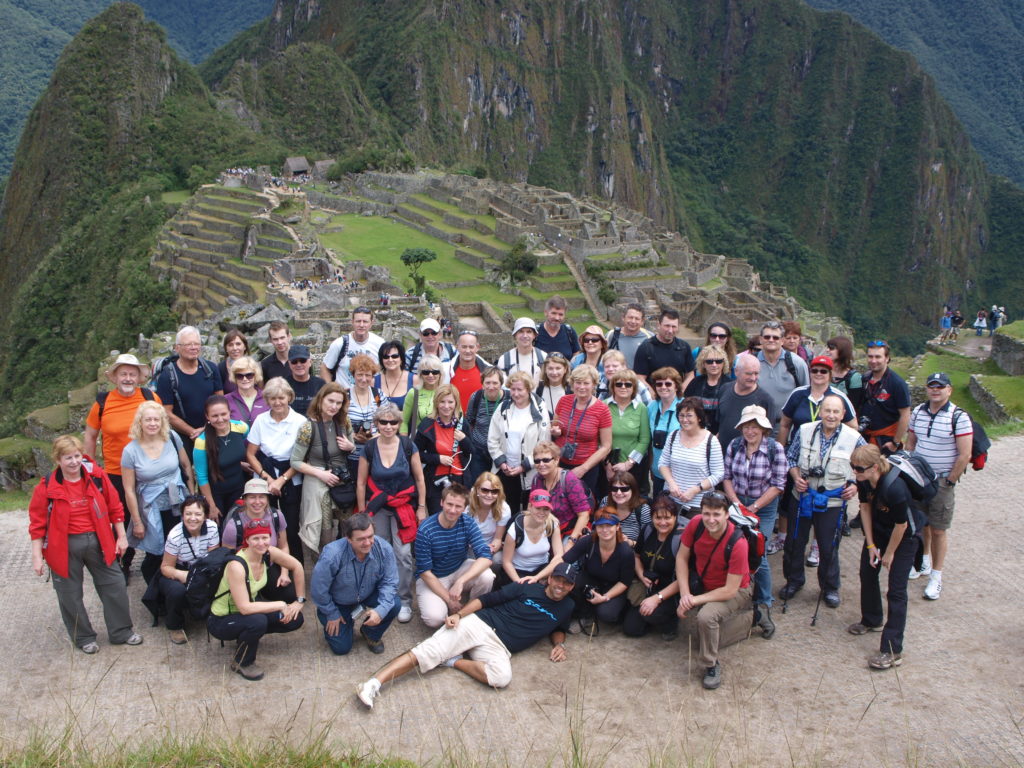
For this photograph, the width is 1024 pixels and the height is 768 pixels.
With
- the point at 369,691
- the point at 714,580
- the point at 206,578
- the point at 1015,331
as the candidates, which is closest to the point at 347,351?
the point at 206,578

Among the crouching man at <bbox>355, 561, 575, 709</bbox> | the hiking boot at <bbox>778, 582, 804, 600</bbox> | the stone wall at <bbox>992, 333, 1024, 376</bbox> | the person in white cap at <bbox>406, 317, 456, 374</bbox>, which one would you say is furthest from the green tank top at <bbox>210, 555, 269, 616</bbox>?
the stone wall at <bbox>992, 333, 1024, 376</bbox>

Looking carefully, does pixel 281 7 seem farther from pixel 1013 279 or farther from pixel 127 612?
pixel 127 612

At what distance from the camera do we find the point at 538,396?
8.02 meters

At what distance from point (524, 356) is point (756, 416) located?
2425mm

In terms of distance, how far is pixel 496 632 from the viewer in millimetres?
6711

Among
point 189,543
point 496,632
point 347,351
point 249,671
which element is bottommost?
point 249,671

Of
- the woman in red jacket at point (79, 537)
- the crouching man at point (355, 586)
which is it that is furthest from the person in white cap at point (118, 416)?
the crouching man at point (355, 586)

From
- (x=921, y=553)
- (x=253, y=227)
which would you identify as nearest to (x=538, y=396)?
(x=921, y=553)

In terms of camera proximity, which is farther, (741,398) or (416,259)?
(416,259)

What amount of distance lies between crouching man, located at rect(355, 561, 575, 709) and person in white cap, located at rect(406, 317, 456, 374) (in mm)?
2401

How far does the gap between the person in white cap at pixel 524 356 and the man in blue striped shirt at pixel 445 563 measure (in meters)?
1.91

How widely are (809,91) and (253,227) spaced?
16087 cm

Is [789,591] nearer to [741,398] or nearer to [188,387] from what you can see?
[741,398]

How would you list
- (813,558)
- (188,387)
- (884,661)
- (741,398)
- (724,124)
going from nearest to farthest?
1. (884,661)
2. (741,398)
3. (188,387)
4. (813,558)
5. (724,124)
